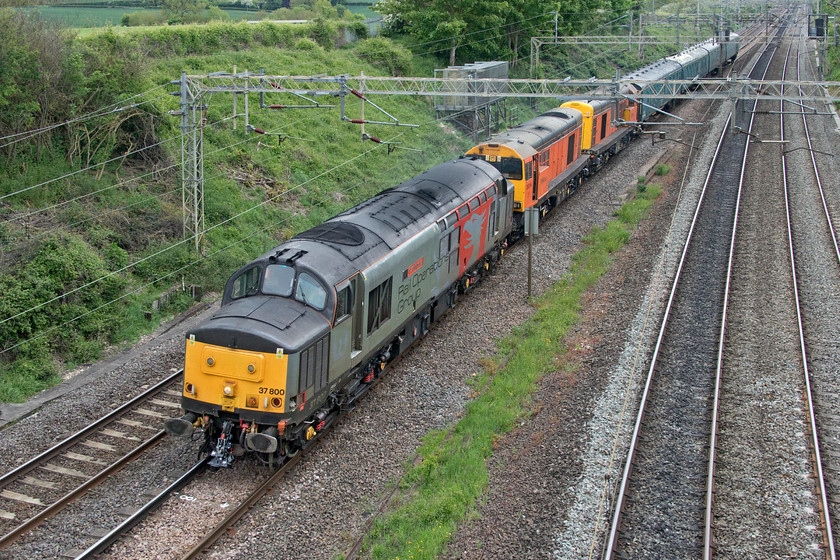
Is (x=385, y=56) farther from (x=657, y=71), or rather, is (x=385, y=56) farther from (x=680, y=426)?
(x=680, y=426)

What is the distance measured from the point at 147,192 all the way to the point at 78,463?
46.9 ft

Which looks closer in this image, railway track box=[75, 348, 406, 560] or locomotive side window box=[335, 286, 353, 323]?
railway track box=[75, 348, 406, 560]

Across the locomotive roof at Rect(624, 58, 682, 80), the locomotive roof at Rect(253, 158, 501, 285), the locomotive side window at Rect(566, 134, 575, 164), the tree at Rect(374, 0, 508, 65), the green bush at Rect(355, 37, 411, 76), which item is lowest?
the locomotive roof at Rect(253, 158, 501, 285)

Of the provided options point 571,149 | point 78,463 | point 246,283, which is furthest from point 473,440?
point 571,149

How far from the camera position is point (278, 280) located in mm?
14398

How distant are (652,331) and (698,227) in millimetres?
10057

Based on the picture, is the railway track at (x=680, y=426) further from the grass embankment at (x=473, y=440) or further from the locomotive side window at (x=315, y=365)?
the locomotive side window at (x=315, y=365)

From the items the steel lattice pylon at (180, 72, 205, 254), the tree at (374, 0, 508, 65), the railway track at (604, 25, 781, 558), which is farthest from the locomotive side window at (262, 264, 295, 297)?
the tree at (374, 0, 508, 65)

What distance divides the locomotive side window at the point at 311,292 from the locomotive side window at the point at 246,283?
93 centimetres

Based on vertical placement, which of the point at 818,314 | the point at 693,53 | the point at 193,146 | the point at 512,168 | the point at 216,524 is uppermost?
the point at 693,53

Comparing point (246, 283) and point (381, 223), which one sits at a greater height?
point (381, 223)

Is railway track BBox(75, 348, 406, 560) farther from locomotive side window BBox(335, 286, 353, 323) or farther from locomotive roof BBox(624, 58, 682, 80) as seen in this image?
locomotive roof BBox(624, 58, 682, 80)

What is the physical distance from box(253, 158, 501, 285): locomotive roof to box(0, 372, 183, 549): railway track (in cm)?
436

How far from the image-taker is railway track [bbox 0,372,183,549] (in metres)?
12.8
